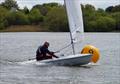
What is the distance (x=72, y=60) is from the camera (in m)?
31.5

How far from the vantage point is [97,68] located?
104 ft

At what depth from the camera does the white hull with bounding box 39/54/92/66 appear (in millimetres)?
31295

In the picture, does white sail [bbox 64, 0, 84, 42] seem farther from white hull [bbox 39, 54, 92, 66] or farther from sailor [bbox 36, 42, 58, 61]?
sailor [bbox 36, 42, 58, 61]

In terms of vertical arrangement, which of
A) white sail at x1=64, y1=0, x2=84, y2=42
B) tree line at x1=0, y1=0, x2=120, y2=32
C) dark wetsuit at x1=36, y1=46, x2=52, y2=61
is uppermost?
white sail at x1=64, y1=0, x2=84, y2=42

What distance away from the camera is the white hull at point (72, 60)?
31295 millimetres

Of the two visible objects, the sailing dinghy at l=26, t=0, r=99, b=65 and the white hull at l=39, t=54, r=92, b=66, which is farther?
the sailing dinghy at l=26, t=0, r=99, b=65

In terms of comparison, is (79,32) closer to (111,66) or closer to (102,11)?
(111,66)

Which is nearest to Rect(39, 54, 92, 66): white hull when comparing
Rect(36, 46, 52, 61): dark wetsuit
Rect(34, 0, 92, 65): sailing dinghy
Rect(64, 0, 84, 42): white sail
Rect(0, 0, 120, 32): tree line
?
Rect(34, 0, 92, 65): sailing dinghy

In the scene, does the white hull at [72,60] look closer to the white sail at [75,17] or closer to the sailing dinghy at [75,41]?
the sailing dinghy at [75,41]

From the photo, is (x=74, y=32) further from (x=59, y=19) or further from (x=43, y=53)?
(x=59, y=19)

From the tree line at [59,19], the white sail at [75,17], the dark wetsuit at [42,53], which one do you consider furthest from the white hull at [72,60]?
the tree line at [59,19]

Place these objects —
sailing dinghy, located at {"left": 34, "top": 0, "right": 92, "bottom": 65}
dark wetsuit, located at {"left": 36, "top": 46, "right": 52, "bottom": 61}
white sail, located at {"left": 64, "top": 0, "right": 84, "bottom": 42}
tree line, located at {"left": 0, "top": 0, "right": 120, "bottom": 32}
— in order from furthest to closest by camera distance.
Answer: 1. tree line, located at {"left": 0, "top": 0, "right": 120, "bottom": 32}
2. white sail, located at {"left": 64, "top": 0, "right": 84, "bottom": 42}
3. dark wetsuit, located at {"left": 36, "top": 46, "right": 52, "bottom": 61}
4. sailing dinghy, located at {"left": 34, "top": 0, "right": 92, "bottom": 65}

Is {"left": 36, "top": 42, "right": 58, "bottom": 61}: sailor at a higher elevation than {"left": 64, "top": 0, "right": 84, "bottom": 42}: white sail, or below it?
below

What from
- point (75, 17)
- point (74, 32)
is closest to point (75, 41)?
point (74, 32)
